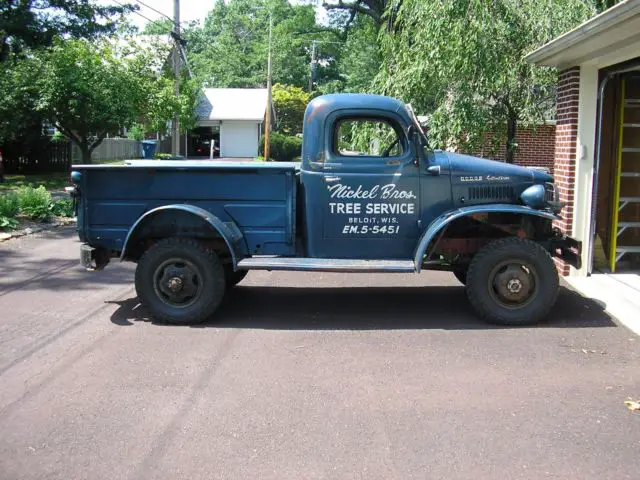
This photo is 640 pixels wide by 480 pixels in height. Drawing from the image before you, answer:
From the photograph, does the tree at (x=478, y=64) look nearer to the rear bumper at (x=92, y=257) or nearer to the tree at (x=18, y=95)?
the rear bumper at (x=92, y=257)

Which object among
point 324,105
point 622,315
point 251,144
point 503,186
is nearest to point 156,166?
point 324,105

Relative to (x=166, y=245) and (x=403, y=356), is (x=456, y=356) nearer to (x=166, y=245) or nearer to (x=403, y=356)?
(x=403, y=356)

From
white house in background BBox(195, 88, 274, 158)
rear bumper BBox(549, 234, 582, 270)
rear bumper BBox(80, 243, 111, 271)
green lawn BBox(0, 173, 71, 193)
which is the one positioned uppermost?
white house in background BBox(195, 88, 274, 158)

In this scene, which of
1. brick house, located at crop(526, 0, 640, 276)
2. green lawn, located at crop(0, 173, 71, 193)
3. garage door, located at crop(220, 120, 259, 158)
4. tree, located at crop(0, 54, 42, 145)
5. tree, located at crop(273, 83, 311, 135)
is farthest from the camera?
tree, located at crop(273, 83, 311, 135)

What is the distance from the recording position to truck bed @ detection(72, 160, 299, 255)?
6.95 metres

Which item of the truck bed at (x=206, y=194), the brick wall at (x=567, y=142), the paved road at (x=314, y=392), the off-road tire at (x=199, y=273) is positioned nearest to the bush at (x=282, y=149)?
the brick wall at (x=567, y=142)

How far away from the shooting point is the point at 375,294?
8516mm

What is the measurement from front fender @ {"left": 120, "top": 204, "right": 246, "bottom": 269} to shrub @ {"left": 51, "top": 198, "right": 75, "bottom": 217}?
901cm

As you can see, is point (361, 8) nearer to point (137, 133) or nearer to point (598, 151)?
point (137, 133)

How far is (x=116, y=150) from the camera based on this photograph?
37.9m

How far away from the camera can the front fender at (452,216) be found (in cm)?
672

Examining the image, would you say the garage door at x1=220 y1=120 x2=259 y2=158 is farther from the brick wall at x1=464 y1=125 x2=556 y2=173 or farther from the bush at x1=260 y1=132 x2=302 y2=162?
the brick wall at x1=464 y1=125 x2=556 y2=173

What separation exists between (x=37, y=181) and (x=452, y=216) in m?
20.2

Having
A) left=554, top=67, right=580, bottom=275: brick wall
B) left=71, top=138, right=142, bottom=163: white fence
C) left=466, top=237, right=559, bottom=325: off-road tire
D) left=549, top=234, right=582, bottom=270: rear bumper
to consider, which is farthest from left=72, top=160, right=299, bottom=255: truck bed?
left=71, top=138, right=142, bottom=163: white fence
